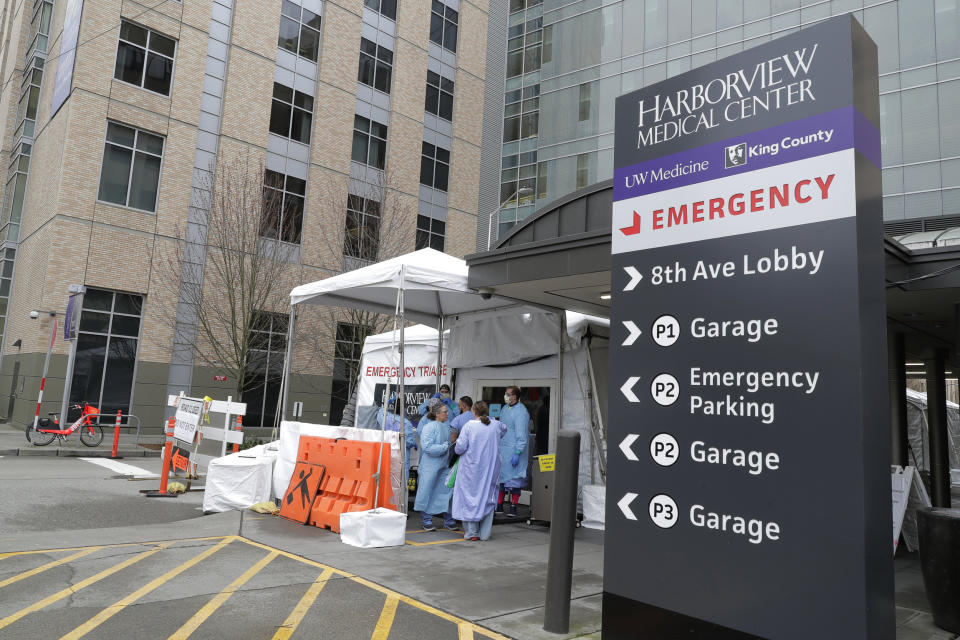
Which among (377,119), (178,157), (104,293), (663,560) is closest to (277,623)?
(663,560)

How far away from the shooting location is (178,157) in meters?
23.3

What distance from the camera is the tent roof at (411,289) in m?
9.10

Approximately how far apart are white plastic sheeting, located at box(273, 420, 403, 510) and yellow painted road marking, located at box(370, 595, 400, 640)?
3283 millimetres

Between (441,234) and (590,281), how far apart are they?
2409 cm

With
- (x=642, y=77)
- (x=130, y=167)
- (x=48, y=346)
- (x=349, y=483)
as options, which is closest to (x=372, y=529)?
(x=349, y=483)

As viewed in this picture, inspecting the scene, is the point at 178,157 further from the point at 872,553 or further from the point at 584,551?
the point at 872,553

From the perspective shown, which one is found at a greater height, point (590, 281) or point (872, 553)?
point (590, 281)

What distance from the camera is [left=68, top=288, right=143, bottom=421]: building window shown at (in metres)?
21.2

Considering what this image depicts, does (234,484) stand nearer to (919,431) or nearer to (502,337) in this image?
(502,337)

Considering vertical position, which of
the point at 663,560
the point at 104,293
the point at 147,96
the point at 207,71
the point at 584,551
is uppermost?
the point at 207,71

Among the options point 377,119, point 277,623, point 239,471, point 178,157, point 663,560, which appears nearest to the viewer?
point 663,560

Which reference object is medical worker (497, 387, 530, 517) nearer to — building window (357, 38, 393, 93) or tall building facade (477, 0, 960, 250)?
tall building facade (477, 0, 960, 250)

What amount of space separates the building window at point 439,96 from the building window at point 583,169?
6.71 m

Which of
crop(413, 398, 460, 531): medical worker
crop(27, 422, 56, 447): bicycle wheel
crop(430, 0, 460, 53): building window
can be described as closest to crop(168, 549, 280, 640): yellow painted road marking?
crop(413, 398, 460, 531): medical worker
